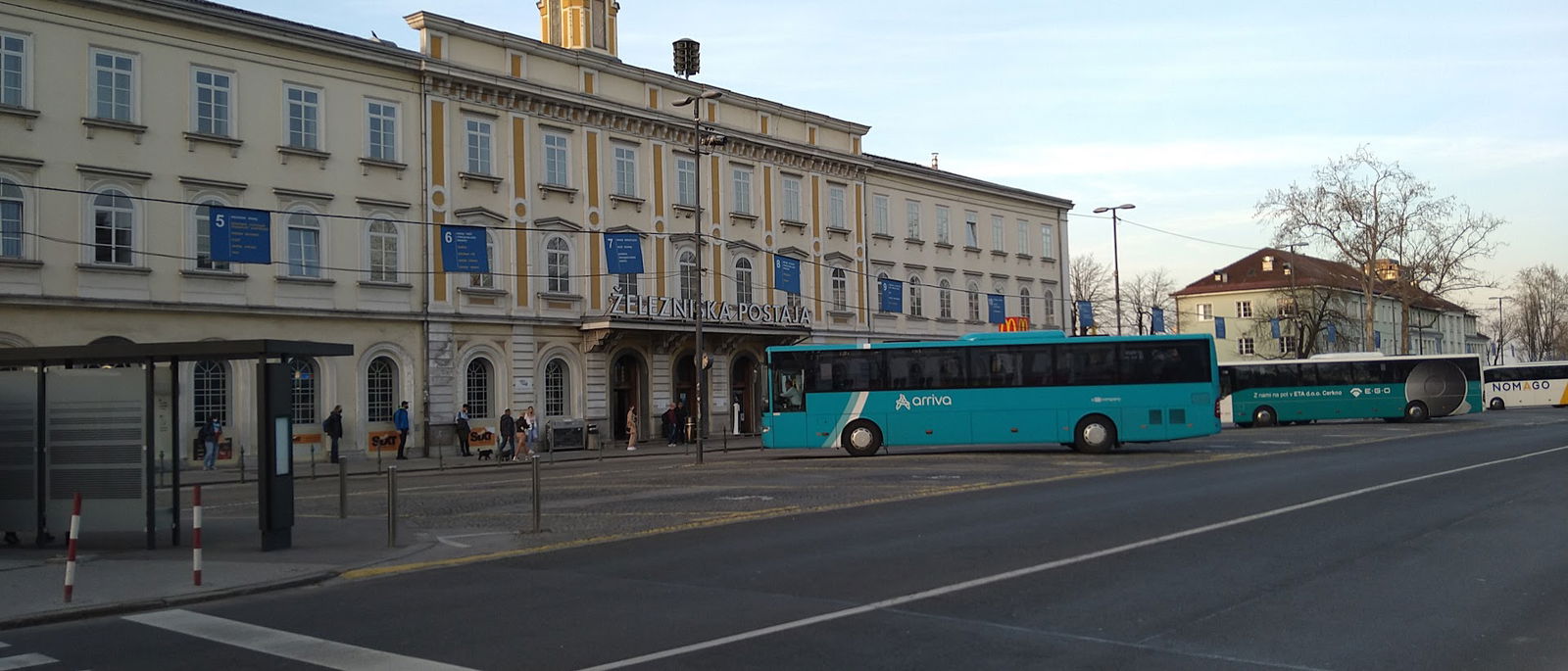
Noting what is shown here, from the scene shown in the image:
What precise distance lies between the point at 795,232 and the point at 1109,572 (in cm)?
4084

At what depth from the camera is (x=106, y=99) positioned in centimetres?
3133

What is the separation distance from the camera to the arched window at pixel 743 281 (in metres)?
48.2

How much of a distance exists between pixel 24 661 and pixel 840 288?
150 ft

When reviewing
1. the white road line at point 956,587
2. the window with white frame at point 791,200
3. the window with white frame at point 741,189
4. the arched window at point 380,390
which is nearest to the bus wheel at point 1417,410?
the window with white frame at point 791,200

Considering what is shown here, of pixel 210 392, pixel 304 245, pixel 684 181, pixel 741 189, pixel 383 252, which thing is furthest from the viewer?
pixel 741 189

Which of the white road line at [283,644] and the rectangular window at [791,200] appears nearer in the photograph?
the white road line at [283,644]

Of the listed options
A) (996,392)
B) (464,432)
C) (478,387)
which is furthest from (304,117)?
(996,392)

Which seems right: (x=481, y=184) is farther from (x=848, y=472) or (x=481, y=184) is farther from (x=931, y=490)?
(x=931, y=490)

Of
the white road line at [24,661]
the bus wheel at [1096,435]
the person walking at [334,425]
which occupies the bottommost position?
the white road line at [24,661]

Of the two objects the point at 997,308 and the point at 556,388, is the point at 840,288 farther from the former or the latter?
the point at 556,388

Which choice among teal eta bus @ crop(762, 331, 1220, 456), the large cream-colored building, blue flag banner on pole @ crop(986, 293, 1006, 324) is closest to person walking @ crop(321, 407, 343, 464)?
the large cream-colored building

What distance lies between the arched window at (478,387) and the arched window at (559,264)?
12.2ft

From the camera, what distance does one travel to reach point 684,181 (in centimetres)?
4672

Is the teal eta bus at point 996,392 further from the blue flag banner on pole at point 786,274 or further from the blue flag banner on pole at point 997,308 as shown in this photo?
the blue flag banner on pole at point 997,308
